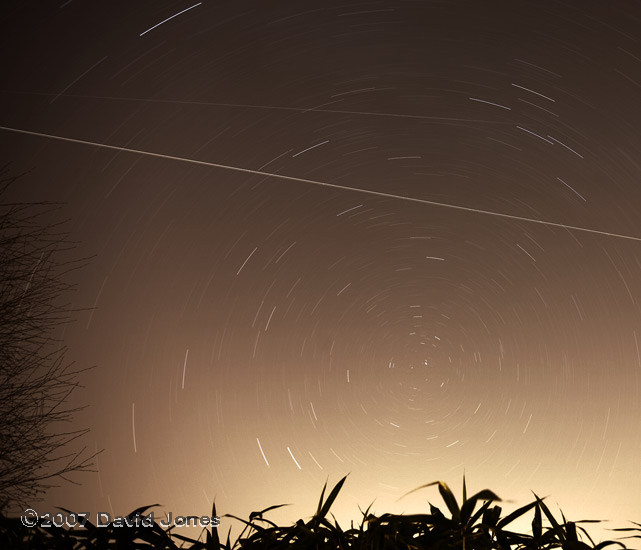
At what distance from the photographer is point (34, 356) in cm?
306

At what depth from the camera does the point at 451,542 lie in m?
1.41

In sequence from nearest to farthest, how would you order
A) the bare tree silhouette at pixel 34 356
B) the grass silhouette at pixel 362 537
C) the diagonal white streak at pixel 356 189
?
the grass silhouette at pixel 362 537 → the bare tree silhouette at pixel 34 356 → the diagonal white streak at pixel 356 189

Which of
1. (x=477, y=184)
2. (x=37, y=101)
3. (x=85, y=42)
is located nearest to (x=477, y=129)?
(x=477, y=184)

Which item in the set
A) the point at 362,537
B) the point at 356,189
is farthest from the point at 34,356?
the point at 362,537

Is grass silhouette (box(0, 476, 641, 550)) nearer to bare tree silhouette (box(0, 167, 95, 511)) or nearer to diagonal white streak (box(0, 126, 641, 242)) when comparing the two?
bare tree silhouette (box(0, 167, 95, 511))

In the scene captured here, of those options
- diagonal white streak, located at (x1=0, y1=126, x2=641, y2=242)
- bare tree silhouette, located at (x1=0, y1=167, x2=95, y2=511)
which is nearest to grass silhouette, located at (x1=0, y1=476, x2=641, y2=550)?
bare tree silhouette, located at (x1=0, y1=167, x2=95, y2=511)

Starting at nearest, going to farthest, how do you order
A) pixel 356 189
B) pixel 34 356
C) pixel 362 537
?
pixel 362 537 → pixel 34 356 → pixel 356 189

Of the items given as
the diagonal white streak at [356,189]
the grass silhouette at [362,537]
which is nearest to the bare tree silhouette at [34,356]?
the diagonal white streak at [356,189]

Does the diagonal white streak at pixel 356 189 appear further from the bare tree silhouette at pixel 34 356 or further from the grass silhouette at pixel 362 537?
the grass silhouette at pixel 362 537

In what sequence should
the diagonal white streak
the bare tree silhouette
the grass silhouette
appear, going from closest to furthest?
the grass silhouette < the bare tree silhouette < the diagonal white streak

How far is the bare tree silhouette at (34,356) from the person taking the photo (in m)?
2.87

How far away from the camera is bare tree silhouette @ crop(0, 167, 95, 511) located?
2.87m

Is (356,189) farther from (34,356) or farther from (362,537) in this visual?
(362,537)

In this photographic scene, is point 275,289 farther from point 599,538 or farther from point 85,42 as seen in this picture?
point 599,538
